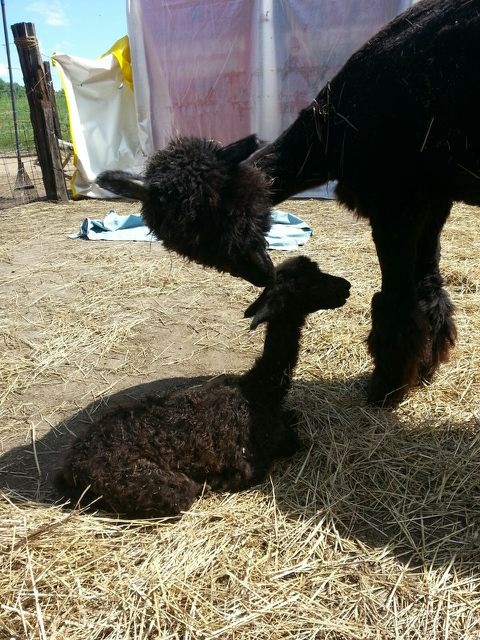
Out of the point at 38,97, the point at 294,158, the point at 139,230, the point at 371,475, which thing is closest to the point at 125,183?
the point at 294,158

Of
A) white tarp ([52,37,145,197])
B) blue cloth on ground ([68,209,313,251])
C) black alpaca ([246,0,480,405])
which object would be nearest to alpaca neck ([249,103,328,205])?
black alpaca ([246,0,480,405])

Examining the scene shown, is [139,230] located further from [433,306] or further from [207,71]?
[433,306]

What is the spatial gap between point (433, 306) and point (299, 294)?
1079 mm

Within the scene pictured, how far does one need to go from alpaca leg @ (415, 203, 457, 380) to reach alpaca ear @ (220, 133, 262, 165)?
48.7 inches

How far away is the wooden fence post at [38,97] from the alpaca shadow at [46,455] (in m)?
7.79

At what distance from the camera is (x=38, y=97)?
9.88m

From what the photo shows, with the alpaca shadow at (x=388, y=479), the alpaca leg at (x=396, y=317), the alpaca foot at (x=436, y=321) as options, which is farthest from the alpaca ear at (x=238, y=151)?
the alpaca shadow at (x=388, y=479)

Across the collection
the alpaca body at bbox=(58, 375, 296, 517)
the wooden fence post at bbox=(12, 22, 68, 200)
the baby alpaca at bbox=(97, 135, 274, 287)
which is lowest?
the alpaca body at bbox=(58, 375, 296, 517)

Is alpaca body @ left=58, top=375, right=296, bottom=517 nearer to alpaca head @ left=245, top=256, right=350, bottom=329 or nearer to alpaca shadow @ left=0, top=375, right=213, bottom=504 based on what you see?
alpaca shadow @ left=0, top=375, right=213, bottom=504

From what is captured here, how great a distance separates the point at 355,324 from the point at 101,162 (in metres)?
7.83

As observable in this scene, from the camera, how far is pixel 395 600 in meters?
2.17

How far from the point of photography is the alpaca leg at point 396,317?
2967 mm

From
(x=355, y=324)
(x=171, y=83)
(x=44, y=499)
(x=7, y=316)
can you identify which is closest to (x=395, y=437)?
(x=355, y=324)

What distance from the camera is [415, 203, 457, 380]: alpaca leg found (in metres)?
3.52
